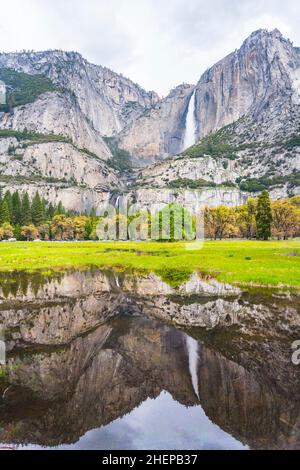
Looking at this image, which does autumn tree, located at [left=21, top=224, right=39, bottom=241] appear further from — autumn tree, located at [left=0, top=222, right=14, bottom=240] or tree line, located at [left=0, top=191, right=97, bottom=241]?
autumn tree, located at [left=0, top=222, right=14, bottom=240]

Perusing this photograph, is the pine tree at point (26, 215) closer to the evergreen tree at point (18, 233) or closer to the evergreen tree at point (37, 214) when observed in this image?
the evergreen tree at point (37, 214)

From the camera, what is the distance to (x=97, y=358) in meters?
A: 12.6

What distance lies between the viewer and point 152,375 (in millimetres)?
11266

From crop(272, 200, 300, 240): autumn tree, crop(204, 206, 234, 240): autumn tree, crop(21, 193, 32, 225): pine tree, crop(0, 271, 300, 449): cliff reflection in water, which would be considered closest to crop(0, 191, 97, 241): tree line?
crop(21, 193, 32, 225): pine tree

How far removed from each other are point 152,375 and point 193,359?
1.91m

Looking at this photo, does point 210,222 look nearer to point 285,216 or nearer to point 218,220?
point 218,220

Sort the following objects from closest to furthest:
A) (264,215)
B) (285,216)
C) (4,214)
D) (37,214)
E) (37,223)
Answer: (264,215), (285,216), (4,214), (37,223), (37,214)

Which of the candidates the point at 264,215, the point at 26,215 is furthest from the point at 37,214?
the point at 264,215

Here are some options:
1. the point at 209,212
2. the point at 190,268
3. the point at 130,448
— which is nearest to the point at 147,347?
the point at 130,448

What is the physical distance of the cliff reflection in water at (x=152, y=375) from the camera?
8.03m

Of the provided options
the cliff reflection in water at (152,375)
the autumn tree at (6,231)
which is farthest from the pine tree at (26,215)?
the cliff reflection in water at (152,375)
